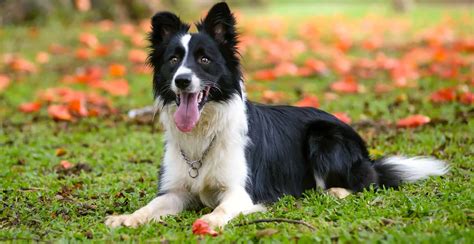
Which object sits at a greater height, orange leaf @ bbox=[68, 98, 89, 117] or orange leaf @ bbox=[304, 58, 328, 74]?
orange leaf @ bbox=[304, 58, 328, 74]

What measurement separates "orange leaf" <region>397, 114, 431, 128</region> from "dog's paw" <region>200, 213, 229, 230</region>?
3.88 meters

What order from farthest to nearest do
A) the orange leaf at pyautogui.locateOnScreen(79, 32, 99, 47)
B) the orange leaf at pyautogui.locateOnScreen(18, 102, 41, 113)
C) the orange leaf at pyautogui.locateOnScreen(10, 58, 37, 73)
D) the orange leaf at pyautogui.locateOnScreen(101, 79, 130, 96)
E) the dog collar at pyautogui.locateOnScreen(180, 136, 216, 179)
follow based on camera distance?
the orange leaf at pyautogui.locateOnScreen(79, 32, 99, 47)
the orange leaf at pyautogui.locateOnScreen(10, 58, 37, 73)
the orange leaf at pyautogui.locateOnScreen(101, 79, 130, 96)
the orange leaf at pyautogui.locateOnScreen(18, 102, 41, 113)
the dog collar at pyautogui.locateOnScreen(180, 136, 216, 179)

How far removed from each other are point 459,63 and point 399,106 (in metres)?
3.31

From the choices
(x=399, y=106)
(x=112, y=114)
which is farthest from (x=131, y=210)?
(x=399, y=106)

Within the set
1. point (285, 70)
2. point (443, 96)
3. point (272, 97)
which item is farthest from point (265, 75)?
point (443, 96)

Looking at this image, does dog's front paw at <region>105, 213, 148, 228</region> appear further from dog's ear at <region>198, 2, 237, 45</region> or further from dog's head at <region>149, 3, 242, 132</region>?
dog's ear at <region>198, 2, 237, 45</region>

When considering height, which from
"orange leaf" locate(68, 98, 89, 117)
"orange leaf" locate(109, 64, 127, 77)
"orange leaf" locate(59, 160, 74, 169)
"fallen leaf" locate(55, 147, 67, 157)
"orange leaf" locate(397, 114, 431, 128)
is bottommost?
"fallen leaf" locate(55, 147, 67, 157)

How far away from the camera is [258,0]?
103 feet

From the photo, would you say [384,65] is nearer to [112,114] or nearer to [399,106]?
[399,106]

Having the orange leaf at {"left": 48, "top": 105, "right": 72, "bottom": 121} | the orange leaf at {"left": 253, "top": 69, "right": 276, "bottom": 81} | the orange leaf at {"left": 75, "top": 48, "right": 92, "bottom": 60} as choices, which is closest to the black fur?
the orange leaf at {"left": 48, "top": 105, "right": 72, "bottom": 121}

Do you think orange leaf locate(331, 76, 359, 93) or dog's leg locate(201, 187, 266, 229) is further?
orange leaf locate(331, 76, 359, 93)

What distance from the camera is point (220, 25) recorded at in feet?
17.1

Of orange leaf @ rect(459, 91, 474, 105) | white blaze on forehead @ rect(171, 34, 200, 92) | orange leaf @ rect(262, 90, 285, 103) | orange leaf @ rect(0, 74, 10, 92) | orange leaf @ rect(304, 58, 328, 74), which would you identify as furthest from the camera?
orange leaf @ rect(304, 58, 328, 74)

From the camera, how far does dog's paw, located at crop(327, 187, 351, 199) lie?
5.33 meters
